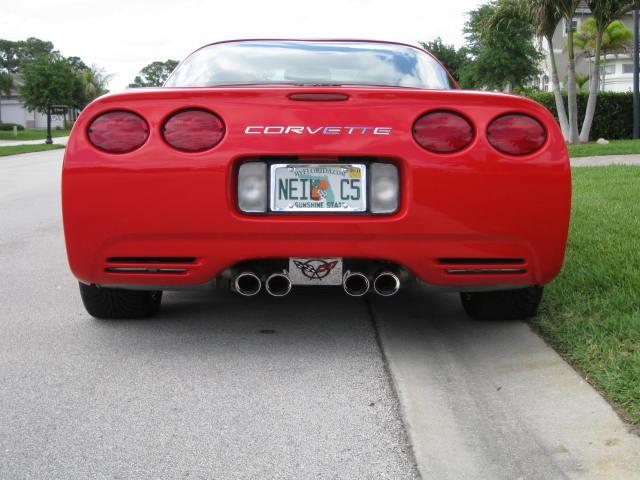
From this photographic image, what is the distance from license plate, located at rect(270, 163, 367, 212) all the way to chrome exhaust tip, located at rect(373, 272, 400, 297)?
1.10ft

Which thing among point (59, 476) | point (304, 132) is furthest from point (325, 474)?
point (304, 132)

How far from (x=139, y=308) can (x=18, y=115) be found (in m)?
90.8

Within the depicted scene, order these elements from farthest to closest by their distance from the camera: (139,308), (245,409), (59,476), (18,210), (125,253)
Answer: (18,210), (139,308), (125,253), (245,409), (59,476)

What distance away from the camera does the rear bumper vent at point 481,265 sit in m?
3.46

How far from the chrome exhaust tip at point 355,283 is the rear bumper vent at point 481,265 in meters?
0.34

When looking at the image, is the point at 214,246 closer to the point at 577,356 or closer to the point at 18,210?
the point at 577,356

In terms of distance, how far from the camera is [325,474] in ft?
8.14

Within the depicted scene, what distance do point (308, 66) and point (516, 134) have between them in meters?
1.33

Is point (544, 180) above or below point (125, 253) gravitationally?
above

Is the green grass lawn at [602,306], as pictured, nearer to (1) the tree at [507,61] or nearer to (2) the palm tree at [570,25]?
(2) the palm tree at [570,25]

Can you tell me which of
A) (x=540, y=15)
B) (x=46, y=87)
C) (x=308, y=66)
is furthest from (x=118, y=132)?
(x=46, y=87)

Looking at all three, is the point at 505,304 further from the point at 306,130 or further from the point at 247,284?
the point at 306,130

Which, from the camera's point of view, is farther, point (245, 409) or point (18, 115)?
point (18, 115)

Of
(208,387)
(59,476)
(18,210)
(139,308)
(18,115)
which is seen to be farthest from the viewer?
→ (18,115)
